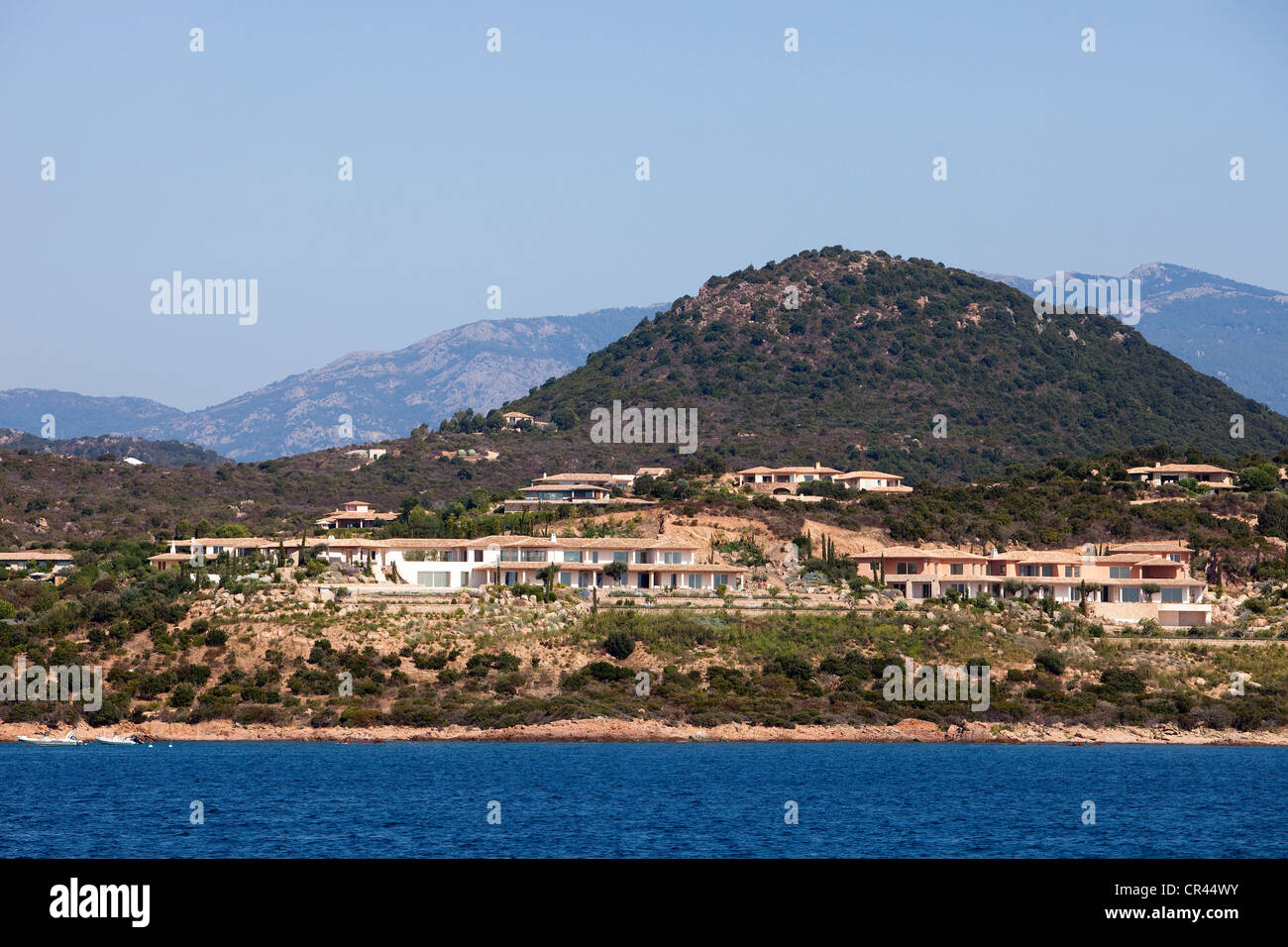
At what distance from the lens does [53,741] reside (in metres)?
61.5

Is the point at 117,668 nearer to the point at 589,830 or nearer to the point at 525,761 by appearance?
the point at 525,761

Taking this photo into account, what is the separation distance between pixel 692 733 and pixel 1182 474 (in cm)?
A: 5966

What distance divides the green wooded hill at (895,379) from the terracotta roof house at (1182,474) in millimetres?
30861

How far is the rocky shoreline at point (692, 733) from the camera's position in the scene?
62.8 m

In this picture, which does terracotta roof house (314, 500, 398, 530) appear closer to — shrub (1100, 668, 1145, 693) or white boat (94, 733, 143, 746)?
white boat (94, 733, 143, 746)

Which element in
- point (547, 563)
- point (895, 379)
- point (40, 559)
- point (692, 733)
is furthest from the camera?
point (895, 379)

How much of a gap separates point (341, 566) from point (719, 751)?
100ft

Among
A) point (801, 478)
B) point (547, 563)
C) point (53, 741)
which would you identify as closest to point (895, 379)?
point (801, 478)

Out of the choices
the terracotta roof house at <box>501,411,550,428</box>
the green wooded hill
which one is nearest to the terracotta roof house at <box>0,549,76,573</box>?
the green wooded hill

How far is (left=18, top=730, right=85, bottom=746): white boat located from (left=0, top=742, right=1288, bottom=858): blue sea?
1.35 meters

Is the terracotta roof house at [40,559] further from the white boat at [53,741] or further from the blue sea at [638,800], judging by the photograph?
the blue sea at [638,800]

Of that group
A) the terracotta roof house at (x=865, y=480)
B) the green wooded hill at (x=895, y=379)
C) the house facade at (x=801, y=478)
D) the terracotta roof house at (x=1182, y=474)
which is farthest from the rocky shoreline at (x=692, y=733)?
the green wooded hill at (x=895, y=379)

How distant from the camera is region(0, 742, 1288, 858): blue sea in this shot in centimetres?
→ 3703

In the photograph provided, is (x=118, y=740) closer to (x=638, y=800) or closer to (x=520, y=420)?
(x=638, y=800)
